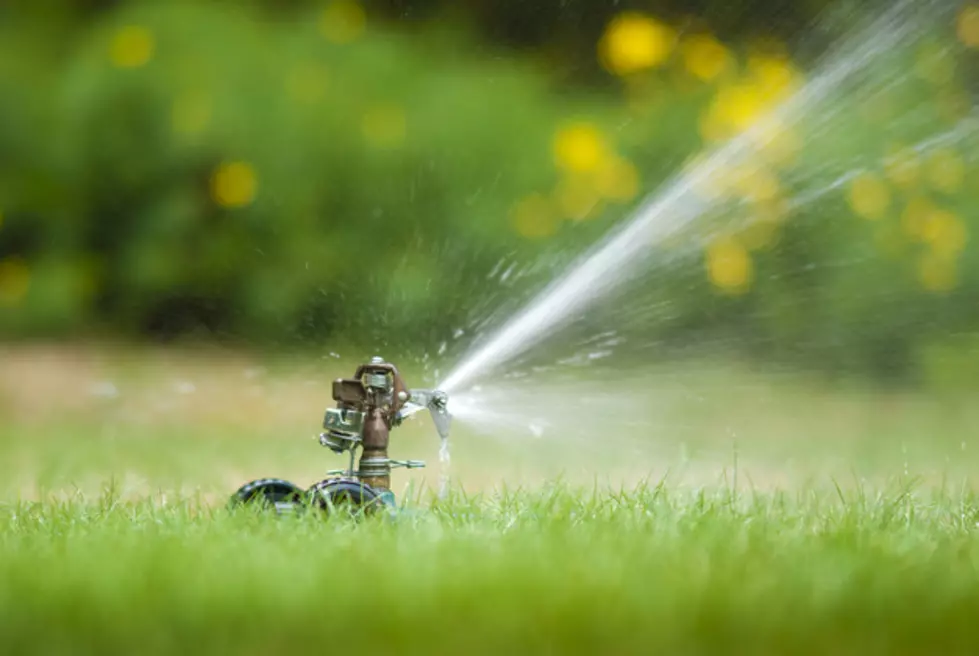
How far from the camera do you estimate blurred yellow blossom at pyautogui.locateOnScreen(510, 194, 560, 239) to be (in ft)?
14.0

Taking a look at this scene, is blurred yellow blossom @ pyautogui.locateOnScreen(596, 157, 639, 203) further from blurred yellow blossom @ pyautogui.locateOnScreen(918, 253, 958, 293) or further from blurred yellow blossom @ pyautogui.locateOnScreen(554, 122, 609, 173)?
blurred yellow blossom @ pyautogui.locateOnScreen(918, 253, 958, 293)

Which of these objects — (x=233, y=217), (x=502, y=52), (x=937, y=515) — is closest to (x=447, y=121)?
(x=502, y=52)

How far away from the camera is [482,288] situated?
4262 millimetres

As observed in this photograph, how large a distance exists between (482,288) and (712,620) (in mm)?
2998

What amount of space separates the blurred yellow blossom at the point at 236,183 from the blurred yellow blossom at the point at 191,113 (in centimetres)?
16

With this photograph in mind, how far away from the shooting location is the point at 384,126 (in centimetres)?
434

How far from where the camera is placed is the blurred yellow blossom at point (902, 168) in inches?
177

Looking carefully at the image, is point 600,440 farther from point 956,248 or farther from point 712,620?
point 712,620

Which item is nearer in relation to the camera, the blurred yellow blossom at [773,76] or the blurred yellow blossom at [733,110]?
the blurred yellow blossom at [733,110]

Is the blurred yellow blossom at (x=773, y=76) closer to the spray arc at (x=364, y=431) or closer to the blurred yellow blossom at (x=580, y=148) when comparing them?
the blurred yellow blossom at (x=580, y=148)

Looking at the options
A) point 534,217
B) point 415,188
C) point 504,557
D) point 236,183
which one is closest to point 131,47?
point 236,183

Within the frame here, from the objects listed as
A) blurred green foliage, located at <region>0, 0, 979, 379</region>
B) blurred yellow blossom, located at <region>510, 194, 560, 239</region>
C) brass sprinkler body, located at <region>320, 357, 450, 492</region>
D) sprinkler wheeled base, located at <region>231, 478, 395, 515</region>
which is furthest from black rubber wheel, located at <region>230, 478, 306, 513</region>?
blurred yellow blossom, located at <region>510, 194, 560, 239</region>

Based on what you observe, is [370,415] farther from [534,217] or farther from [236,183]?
[236,183]

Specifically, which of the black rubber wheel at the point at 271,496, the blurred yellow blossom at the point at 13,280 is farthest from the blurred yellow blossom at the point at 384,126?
the black rubber wheel at the point at 271,496
